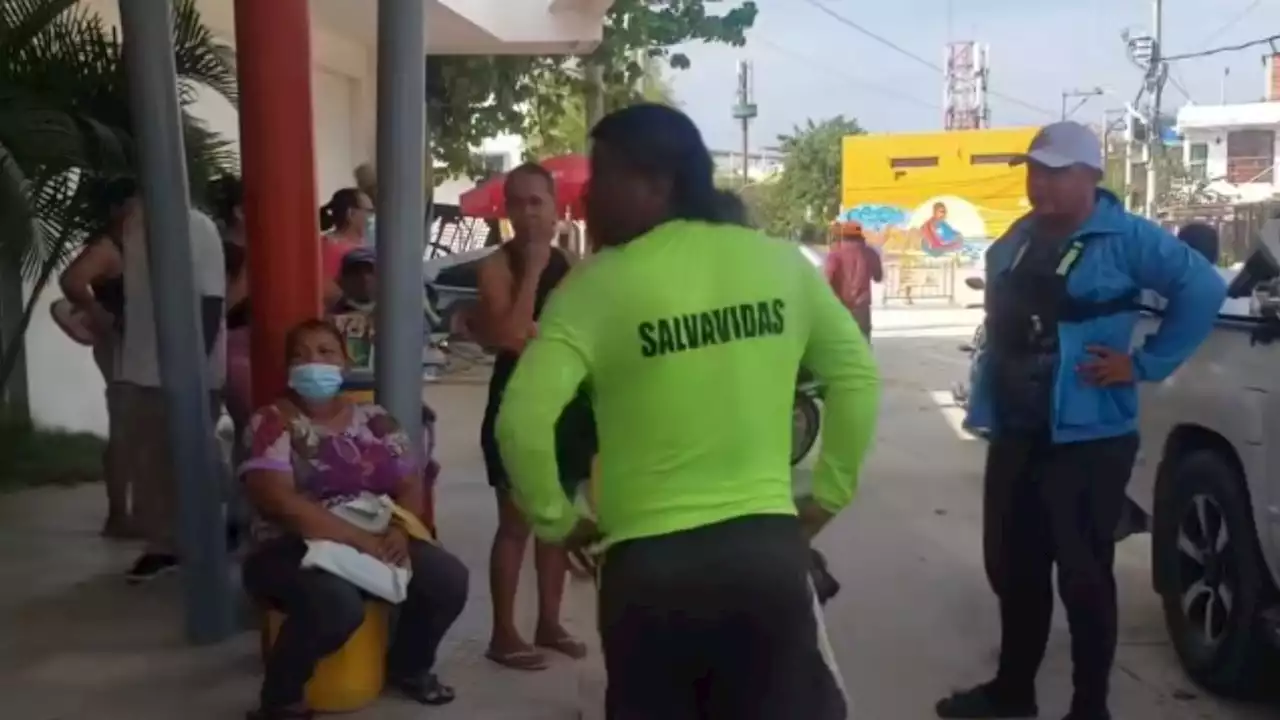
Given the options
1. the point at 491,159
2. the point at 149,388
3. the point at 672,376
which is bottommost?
the point at 149,388

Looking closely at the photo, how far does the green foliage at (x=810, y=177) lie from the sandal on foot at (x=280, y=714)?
150 feet

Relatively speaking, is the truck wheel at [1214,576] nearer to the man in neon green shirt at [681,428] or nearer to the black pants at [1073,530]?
the black pants at [1073,530]

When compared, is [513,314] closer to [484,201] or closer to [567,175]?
[567,175]

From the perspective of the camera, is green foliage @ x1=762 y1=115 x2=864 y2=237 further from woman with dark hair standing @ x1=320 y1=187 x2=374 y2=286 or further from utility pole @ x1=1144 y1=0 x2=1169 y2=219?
woman with dark hair standing @ x1=320 y1=187 x2=374 y2=286

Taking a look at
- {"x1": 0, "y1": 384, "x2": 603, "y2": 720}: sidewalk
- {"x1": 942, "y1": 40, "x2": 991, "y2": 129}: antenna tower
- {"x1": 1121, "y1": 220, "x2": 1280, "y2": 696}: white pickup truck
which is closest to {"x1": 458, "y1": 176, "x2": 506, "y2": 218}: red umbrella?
{"x1": 0, "y1": 384, "x2": 603, "y2": 720}: sidewalk

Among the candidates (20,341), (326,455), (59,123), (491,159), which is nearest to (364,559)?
(326,455)

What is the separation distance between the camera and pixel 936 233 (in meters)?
36.8

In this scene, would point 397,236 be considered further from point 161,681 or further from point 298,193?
point 161,681

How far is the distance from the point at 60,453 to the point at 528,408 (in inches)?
308

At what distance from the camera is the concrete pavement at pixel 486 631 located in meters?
5.12

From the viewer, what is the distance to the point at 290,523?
15.4 ft

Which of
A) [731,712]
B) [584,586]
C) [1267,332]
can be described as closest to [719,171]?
[731,712]

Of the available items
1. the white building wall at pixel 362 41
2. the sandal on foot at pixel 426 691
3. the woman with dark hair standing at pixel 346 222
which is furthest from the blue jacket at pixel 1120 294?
the white building wall at pixel 362 41

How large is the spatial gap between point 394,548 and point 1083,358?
83.9 inches
